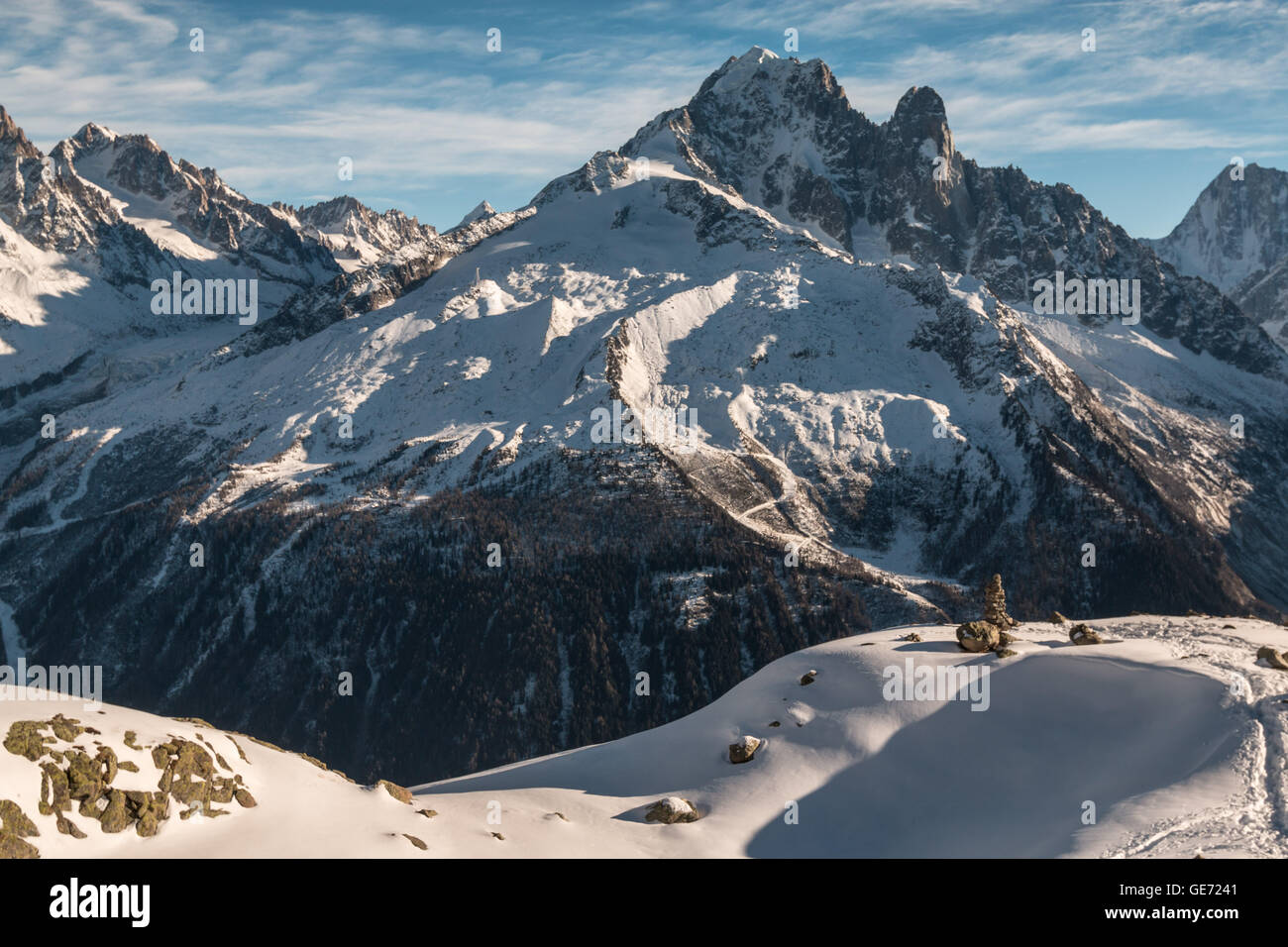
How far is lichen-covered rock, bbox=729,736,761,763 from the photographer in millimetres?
76125

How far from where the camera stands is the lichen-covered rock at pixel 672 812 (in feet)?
225

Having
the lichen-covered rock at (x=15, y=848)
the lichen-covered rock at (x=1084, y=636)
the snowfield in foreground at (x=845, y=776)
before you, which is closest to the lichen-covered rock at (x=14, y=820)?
the snowfield in foreground at (x=845, y=776)

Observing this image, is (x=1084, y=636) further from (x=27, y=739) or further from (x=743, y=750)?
(x=27, y=739)

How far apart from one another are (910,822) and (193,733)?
44.0m

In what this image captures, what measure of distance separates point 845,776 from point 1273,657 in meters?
31.6

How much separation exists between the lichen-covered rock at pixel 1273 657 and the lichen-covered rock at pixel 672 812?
41867mm

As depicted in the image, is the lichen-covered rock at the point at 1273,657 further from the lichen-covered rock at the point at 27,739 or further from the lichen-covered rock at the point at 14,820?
the lichen-covered rock at the point at 27,739

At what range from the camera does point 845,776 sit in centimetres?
7244

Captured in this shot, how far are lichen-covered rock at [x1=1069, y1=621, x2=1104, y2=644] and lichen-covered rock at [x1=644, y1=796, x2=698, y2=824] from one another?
33.7 metres

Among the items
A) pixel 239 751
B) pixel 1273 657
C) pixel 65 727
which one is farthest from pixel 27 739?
pixel 1273 657

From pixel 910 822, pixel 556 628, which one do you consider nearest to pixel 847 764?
pixel 910 822
